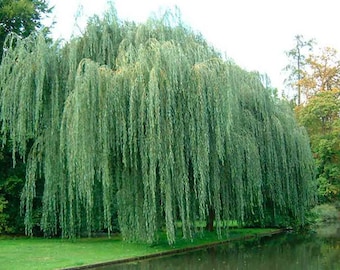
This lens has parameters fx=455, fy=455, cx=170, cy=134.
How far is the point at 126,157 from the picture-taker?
1288cm

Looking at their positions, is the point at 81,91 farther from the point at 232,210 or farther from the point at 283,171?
the point at 283,171

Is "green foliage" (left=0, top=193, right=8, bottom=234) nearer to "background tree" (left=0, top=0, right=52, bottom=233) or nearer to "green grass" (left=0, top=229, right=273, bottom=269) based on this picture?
"background tree" (left=0, top=0, right=52, bottom=233)

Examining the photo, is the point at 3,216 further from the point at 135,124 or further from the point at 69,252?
the point at 135,124

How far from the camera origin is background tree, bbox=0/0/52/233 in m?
19.9

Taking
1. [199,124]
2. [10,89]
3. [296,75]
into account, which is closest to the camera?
[199,124]

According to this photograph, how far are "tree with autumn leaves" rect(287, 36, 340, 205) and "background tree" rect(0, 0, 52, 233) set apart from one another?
18.9 meters

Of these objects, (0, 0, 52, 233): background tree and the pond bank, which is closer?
the pond bank

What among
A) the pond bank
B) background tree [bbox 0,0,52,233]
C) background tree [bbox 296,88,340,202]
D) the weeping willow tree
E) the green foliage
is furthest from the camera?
background tree [bbox 296,88,340,202]

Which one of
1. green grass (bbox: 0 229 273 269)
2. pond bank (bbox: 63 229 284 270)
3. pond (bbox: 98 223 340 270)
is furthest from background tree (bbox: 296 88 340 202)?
green grass (bbox: 0 229 273 269)

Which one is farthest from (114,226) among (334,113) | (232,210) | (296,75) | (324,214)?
(296,75)

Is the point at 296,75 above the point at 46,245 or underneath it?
above

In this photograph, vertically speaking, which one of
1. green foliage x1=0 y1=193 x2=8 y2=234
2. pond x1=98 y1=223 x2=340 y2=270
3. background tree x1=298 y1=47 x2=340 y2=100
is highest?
background tree x1=298 y1=47 x2=340 y2=100

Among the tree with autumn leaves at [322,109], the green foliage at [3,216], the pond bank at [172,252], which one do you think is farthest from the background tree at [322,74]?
the green foliage at [3,216]

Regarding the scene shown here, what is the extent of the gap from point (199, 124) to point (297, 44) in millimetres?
29084
